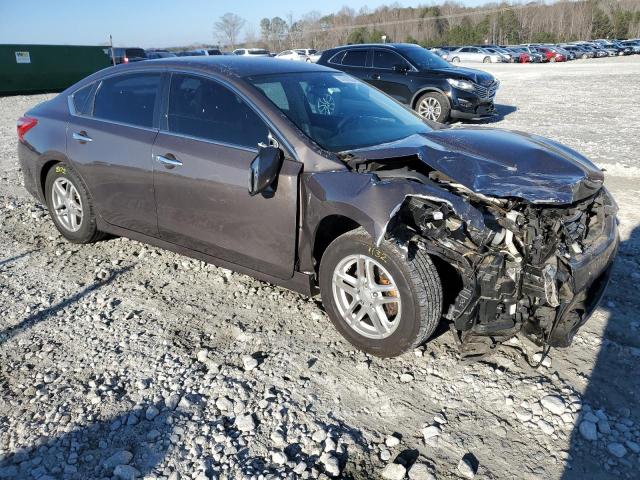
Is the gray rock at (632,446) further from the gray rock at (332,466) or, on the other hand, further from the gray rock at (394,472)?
the gray rock at (332,466)

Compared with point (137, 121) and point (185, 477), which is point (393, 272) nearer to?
point (185, 477)

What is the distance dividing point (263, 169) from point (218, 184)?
55 centimetres

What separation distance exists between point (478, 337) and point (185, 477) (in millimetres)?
1764

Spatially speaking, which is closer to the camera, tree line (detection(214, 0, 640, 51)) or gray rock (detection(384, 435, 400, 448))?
gray rock (detection(384, 435, 400, 448))

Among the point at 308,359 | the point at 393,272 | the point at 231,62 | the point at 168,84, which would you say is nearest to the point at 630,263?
the point at 393,272

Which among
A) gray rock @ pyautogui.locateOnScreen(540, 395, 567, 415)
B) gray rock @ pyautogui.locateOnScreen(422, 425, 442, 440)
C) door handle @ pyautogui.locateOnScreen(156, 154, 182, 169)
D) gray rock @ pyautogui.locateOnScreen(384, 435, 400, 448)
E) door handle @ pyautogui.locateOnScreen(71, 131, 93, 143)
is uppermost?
door handle @ pyautogui.locateOnScreen(71, 131, 93, 143)

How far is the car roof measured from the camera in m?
3.99

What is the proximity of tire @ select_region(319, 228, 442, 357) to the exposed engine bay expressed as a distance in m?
0.10

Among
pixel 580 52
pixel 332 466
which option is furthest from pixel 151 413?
pixel 580 52

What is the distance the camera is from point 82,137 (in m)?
4.62

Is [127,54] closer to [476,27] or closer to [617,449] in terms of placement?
[617,449]

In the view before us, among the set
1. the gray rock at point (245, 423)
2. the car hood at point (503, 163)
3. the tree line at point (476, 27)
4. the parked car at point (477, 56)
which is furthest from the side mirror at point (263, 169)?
the tree line at point (476, 27)

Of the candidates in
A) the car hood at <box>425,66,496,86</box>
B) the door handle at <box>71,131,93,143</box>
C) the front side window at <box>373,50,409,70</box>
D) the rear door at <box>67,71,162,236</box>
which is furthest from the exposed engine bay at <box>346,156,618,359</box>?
the front side window at <box>373,50,409,70</box>

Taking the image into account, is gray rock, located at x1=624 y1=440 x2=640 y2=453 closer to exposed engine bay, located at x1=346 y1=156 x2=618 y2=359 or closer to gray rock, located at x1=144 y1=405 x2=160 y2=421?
exposed engine bay, located at x1=346 y1=156 x2=618 y2=359
